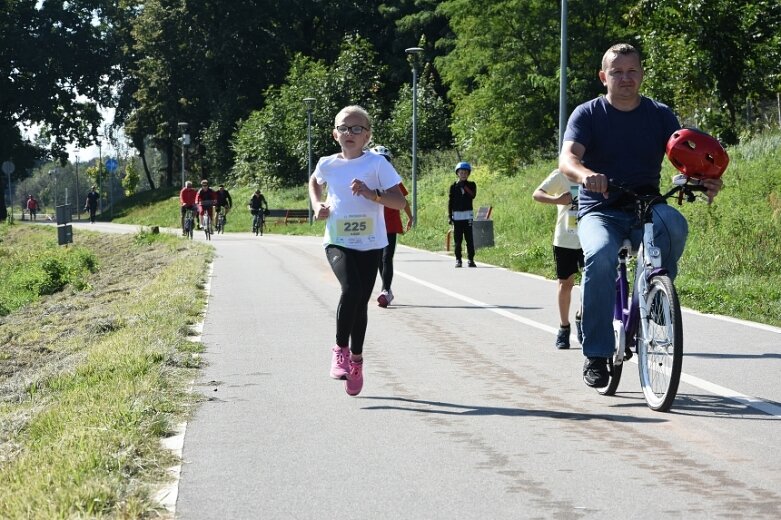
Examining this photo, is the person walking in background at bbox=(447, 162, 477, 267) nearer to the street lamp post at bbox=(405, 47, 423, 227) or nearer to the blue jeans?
the blue jeans

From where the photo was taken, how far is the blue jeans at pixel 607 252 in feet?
22.6

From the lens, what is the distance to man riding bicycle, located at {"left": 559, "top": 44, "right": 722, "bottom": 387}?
273 inches

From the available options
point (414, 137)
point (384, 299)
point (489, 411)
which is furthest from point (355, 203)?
point (414, 137)

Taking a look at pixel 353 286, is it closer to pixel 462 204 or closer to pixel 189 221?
pixel 462 204

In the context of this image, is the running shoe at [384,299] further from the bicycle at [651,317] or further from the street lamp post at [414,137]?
the street lamp post at [414,137]

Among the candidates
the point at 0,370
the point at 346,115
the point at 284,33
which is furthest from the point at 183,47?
the point at 346,115

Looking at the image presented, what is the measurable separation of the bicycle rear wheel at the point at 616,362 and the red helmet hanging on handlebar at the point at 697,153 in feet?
3.33

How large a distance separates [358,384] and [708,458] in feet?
8.73

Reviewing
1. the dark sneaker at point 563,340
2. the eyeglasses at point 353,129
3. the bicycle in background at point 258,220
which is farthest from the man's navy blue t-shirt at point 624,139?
the bicycle in background at point 258,220

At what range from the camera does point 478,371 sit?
877 cm

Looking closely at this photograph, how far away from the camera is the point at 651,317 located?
684 cm

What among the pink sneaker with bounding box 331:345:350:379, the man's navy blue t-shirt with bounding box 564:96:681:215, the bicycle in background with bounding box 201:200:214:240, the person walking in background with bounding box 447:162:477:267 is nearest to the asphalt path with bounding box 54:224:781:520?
the pink sneaker with bounding box 331:345:350:379

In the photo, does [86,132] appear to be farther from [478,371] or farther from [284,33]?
[478,371]

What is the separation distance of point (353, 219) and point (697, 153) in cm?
214
